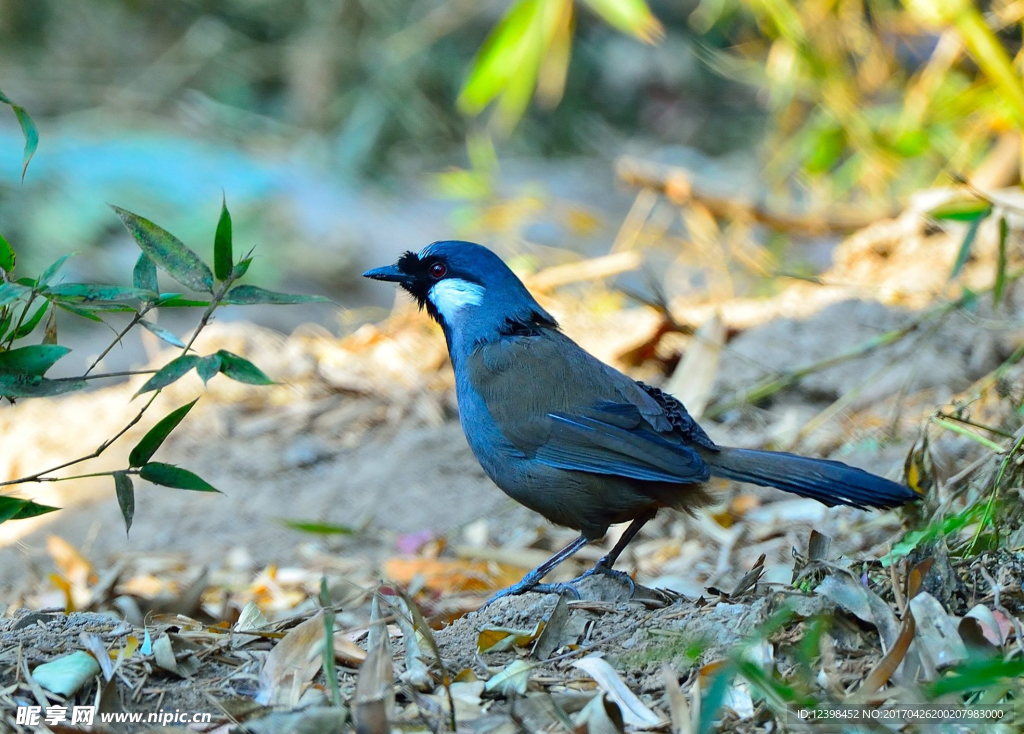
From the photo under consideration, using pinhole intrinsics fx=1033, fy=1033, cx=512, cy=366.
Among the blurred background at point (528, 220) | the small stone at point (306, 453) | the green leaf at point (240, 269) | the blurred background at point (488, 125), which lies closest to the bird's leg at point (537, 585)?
the blurred background at point (528, 220)

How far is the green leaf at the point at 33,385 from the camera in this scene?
2340 mm

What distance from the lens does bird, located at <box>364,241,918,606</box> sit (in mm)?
3014

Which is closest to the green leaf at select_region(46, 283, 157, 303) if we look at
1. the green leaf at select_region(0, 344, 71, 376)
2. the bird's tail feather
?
the green leaf at select_region(0, 344, 71, 376)

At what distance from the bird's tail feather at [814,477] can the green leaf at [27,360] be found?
185 centimetres

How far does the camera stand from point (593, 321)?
598cm

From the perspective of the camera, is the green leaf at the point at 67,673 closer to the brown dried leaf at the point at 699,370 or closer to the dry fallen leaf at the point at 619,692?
the dry fallen leaf at the point at 619,692

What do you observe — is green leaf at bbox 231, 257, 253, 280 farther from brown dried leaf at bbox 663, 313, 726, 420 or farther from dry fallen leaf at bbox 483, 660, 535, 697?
brown dried leaf at bbox 663, 313, 726, 420

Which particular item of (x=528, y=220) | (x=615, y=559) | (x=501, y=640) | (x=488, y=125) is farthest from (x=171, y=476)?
(x=488, y=125)

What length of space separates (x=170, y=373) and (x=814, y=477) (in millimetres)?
1699

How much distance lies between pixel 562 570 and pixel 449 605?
0.65 metres

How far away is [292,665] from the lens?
2.28 m

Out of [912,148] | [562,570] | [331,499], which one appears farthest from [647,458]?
[912,148]

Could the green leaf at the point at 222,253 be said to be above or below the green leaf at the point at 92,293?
above

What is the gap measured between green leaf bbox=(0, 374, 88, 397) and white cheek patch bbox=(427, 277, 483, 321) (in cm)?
158
